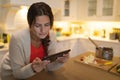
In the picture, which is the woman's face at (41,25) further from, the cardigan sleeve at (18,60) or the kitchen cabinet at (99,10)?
the kitchen cabinet at (99,10)

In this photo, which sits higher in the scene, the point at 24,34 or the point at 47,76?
the point at 24,34

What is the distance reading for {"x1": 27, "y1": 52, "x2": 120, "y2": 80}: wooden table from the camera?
1040mm

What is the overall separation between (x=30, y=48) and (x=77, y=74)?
0.44 m

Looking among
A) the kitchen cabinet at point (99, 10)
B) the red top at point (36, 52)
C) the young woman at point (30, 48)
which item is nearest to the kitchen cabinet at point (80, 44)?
the kitchen cabinet at point (99, 10)

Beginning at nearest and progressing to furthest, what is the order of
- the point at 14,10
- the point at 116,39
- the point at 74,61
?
the point at 74,61, the point at 14,10, the point at 116,39

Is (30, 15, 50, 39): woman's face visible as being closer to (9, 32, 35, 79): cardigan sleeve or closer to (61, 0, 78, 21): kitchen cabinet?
(9, 32, 35, 79): cardigan sleeve

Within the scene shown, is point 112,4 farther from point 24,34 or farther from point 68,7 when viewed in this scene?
point 24,34

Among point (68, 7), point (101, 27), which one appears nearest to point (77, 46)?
point (101, 27)

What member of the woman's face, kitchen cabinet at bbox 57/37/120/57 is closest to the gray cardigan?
the woman's face

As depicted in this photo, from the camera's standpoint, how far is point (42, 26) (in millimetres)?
1056

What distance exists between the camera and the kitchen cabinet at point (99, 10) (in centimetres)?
313

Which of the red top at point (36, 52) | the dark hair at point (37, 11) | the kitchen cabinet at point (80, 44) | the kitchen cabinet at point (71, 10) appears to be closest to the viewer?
the dark hair at point (37, 11)

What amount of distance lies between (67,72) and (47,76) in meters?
0.18

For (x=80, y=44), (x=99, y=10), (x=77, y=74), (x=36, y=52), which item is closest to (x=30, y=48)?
(x=36, y=52)
